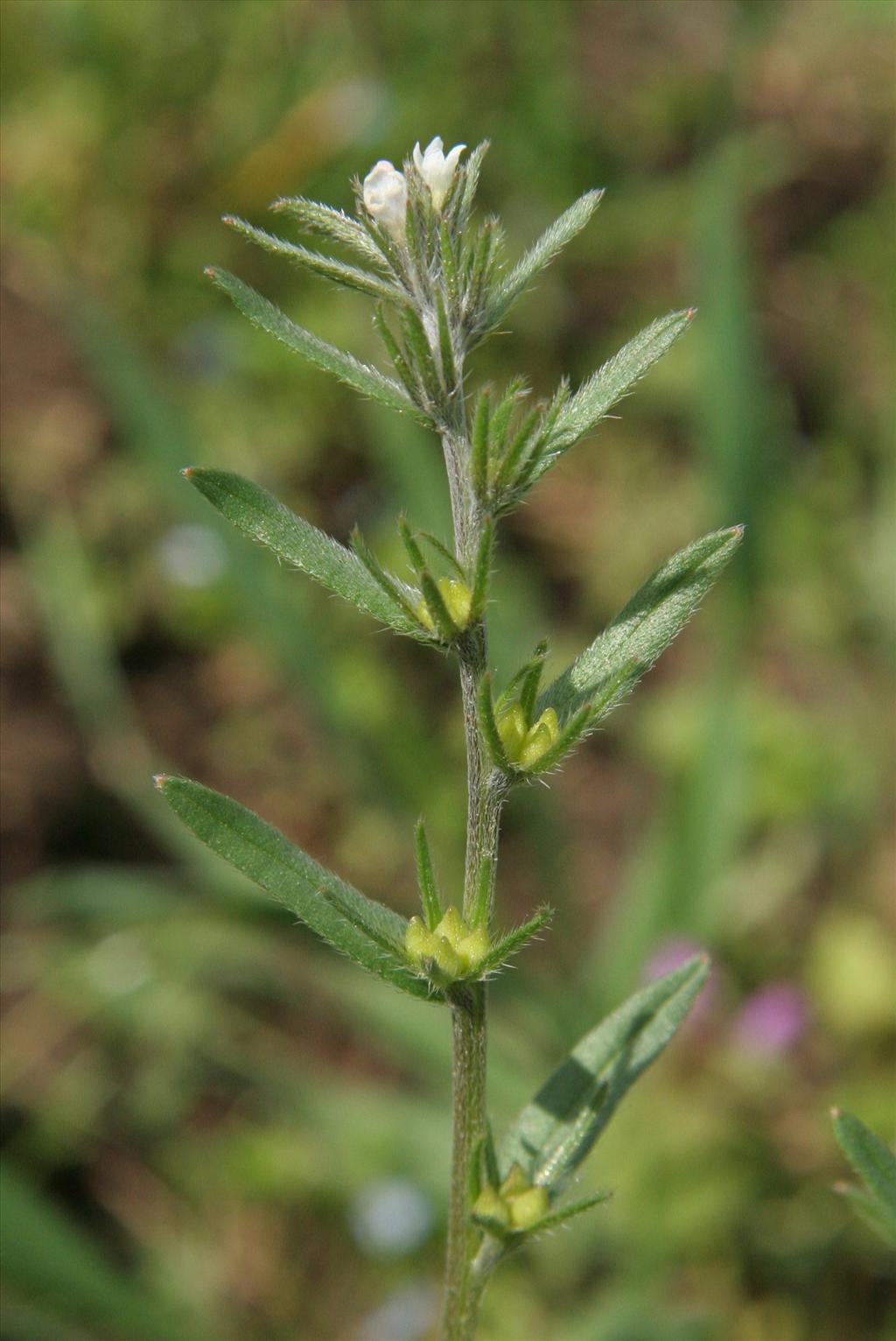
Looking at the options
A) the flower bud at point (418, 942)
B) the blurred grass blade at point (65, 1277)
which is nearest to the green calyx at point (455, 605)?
the flower bud at point (418, 942)

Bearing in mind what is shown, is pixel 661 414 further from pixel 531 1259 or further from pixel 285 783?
pixel 531 1259

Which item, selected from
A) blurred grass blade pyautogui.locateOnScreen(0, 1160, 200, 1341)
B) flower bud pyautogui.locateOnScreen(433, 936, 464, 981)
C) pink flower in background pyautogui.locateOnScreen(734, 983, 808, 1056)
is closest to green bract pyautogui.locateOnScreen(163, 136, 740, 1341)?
flower bud pyautogui.locateOnScreen(433, 936, 464, 981)

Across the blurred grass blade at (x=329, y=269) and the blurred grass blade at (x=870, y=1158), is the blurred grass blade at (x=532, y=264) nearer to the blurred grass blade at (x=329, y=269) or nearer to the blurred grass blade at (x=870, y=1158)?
the blurred grass blade at (x=329, y=269)

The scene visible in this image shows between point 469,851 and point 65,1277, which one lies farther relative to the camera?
point 65,1277

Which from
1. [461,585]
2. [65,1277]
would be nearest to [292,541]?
[461,585]

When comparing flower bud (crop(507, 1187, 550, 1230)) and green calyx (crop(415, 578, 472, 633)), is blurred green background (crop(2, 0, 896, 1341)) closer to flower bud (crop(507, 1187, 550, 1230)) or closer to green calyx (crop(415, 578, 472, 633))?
flower bud (crop(507, 1187, 550, 1230))

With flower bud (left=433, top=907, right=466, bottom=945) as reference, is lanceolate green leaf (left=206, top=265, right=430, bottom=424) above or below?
above

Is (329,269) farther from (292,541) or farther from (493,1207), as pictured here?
(493,1207)
